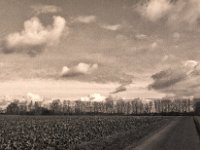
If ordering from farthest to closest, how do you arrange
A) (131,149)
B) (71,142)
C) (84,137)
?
(84,137), (71,142), (131,149)

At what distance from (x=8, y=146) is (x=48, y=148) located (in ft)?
8.17

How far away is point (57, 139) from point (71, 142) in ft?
3.92

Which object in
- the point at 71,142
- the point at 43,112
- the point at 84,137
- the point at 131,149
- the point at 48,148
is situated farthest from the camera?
the point at 43,112

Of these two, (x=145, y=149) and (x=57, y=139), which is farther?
(x=57, y=139)

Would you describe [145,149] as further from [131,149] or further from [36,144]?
[36,144]

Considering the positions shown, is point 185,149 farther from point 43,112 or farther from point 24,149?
point 43,112

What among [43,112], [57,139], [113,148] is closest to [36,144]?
[57,139]

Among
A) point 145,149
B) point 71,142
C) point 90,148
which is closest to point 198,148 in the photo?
point 145,149

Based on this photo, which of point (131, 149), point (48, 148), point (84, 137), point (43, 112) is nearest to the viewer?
point (131, 149)

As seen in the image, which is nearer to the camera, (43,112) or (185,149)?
(185,149)

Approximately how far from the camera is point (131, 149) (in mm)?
18812

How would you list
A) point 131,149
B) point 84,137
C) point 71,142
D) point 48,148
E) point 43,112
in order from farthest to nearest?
point 43,112
point 84,137
point 71,142
point 48,148
point 131,149

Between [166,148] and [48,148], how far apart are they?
737 cm

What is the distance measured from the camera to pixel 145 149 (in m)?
→ 18.9
